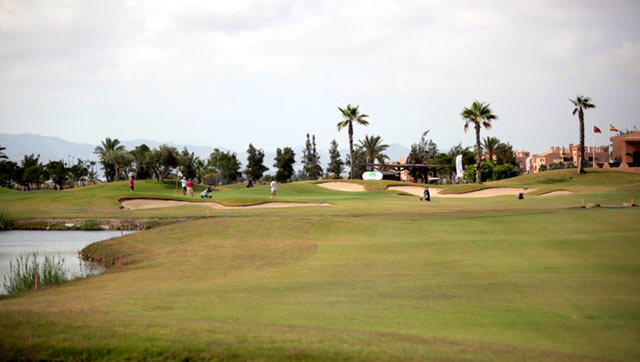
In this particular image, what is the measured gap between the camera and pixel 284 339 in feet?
23.6

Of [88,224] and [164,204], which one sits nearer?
[88,224]

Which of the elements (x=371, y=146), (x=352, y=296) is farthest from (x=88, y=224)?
(x=371, y=146)

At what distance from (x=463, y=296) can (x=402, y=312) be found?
206 cm

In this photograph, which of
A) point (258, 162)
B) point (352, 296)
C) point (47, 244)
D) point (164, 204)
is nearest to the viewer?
point (352, 296)

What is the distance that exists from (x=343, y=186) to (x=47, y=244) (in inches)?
1928

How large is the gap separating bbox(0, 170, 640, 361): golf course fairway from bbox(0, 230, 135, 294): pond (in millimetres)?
2333

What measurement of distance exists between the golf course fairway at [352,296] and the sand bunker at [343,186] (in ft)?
145

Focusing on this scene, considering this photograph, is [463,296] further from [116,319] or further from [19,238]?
[19,238]

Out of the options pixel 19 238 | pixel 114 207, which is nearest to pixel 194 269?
pixel 19 238

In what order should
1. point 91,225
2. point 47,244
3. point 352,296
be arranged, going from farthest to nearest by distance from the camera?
point 91,225 → point 47,244 → point 352,296

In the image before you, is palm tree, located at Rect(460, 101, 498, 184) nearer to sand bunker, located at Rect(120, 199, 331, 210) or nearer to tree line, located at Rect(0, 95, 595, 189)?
tree line, located at Rect(0, 95, 595, 189)

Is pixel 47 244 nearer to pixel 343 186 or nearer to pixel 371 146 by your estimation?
pixel 343 186

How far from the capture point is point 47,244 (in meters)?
26.6

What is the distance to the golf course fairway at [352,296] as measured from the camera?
6855 millimetres
